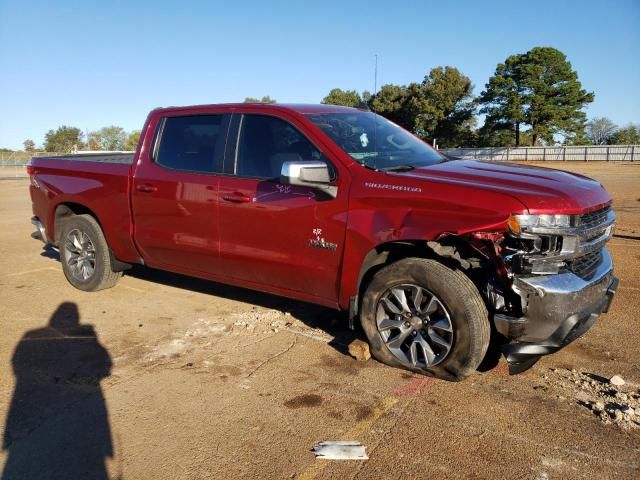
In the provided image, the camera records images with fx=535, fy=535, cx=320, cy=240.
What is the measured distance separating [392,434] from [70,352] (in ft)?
9.13

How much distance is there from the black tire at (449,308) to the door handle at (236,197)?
1324 millimetres

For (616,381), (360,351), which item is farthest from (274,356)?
(616,381)

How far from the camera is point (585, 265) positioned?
3.61 m

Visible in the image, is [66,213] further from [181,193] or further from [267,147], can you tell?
[267,147]

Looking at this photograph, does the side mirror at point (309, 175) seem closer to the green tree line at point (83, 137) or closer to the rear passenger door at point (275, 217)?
the rear passenger door at point (275, 217)

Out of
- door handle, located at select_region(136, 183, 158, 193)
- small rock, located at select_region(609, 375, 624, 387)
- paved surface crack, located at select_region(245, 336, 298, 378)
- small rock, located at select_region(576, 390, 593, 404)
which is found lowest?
paved surface crack, located at select_region(245, 336, 298, 378)

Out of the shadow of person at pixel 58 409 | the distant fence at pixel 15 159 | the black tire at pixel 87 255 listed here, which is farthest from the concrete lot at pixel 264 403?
the distant fence at pixel 15 159

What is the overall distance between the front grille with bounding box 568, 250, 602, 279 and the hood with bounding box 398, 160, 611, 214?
34cm

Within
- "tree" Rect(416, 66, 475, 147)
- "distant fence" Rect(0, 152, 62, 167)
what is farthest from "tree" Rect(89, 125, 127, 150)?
"tree" Rect(416, 66, 475, 147)

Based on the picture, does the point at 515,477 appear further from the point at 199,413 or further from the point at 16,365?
the point at 16,365

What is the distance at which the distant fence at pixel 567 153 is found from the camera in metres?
45.8

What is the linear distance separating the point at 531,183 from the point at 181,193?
2.98 m

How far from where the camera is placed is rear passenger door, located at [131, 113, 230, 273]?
188 inches

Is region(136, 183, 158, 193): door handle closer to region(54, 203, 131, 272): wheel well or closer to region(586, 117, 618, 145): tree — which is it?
region(54, 203, 131, 272): wheel well
